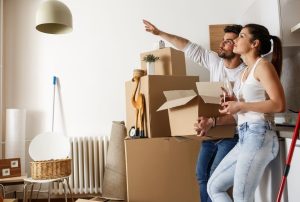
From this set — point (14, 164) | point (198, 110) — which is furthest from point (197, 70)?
point (14, 164)

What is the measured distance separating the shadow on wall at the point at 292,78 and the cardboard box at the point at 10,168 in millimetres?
2549

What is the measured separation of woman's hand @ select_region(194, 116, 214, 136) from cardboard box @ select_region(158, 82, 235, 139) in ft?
Result: 0.11

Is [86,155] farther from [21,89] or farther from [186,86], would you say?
[186,86]

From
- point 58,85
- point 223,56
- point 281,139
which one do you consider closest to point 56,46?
point 58,85

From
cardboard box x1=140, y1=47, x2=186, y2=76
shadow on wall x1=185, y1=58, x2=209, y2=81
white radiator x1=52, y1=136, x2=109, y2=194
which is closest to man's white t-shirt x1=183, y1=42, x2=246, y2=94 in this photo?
cardboard box x1=140, y1=47, x2=186, y2=76

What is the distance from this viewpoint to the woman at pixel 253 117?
1257 millimetres

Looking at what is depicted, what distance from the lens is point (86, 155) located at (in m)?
2.97

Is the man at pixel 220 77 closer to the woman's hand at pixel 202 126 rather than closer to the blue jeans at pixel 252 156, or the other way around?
the woman's hand at pixel 202 126

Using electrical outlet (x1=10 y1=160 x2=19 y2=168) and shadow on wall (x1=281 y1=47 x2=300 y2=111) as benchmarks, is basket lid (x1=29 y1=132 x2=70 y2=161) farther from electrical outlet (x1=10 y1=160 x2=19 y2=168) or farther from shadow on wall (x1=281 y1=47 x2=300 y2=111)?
shadow on wall (x1=281 y1=47 x2=300 y2=111)

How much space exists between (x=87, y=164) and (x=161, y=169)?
1.04 metres

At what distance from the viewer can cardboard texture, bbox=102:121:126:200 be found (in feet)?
8.86

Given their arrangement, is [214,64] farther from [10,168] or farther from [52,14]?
[10,168]

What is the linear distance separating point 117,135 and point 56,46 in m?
1.30

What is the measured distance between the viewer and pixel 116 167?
2.76m
